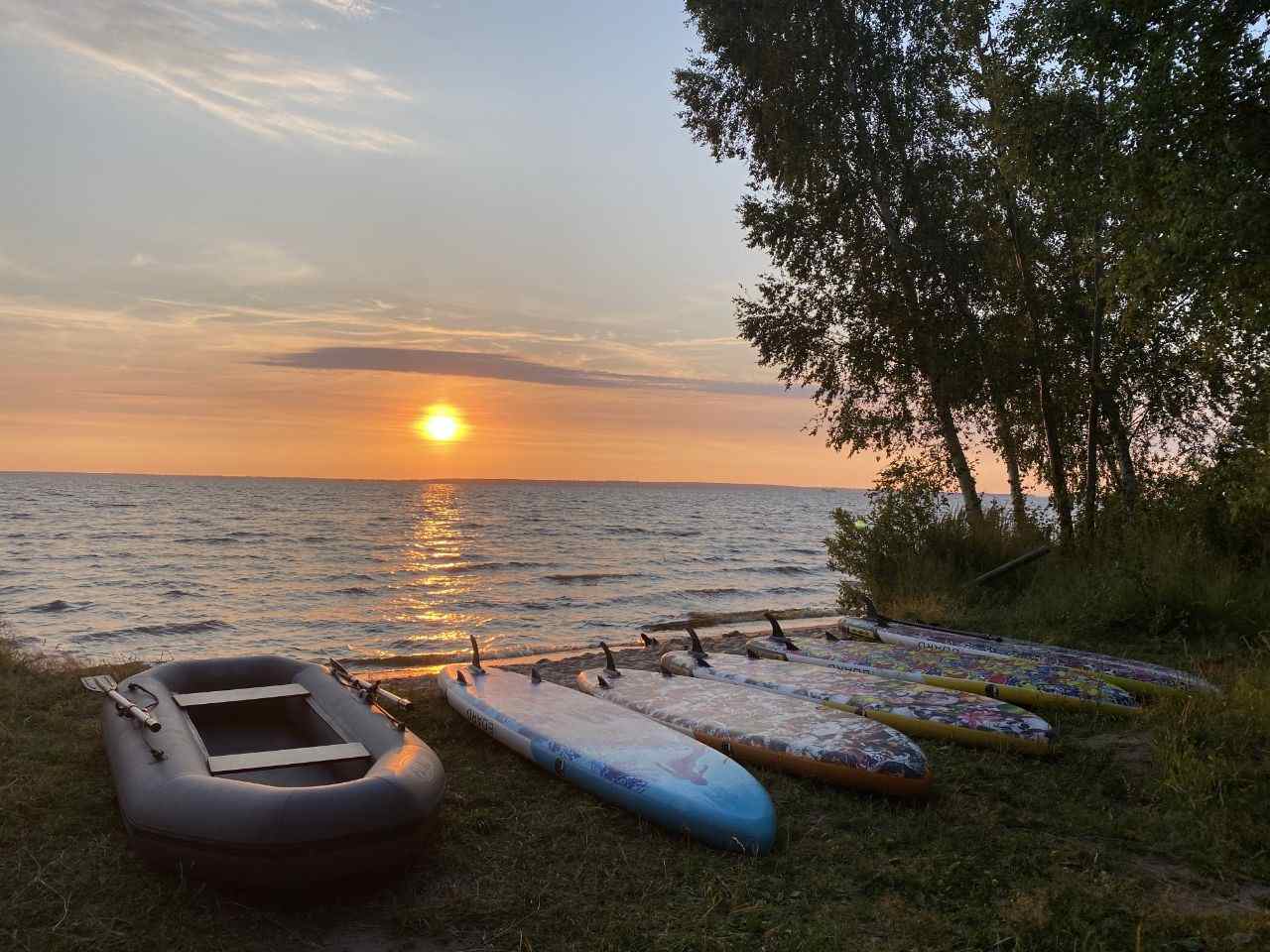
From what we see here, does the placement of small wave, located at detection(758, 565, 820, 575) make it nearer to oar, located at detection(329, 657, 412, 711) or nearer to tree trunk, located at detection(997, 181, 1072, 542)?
tree trunk, located at detection(997, 181, 1072, 542)

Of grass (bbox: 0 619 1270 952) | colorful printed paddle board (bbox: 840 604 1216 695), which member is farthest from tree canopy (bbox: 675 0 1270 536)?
grass (bbox: 0 619 1270 952)

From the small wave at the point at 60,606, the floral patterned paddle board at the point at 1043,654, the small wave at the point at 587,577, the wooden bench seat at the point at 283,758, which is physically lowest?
the small wave at the point at 60,606

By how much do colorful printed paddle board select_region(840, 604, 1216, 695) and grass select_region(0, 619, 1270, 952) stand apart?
1140mm

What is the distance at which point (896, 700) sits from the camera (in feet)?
22.6

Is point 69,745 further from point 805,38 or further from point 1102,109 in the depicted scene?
point 805,38

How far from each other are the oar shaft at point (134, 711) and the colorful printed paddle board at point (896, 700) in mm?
4475

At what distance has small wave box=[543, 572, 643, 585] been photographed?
22750 mm

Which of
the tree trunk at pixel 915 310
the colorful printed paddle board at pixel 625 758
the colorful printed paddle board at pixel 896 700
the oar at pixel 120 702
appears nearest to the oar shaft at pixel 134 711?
the oar at pixel 120 702

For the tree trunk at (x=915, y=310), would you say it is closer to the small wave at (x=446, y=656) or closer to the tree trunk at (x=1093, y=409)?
the tree trunk at (x=1093, y=409)

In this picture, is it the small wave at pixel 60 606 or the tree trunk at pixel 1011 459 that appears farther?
the small wave at pixel 60 606

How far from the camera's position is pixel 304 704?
6.26 m

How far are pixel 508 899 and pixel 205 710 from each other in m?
3.37

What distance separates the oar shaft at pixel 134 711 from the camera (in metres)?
4.95

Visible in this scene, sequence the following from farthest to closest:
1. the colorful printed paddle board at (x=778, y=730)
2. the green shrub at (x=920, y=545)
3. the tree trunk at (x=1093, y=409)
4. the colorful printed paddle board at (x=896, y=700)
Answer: the green shrub at (x=920, y=545), the tree trunk at (x=1093, y=409), the colorful printed paddle board at (x=896, y=700), the colorful printed paddle board at (x=778, y=730)
